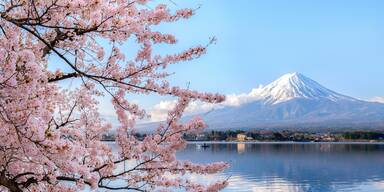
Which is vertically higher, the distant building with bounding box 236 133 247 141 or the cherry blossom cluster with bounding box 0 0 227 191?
the distant building with bounding box 236 133 247 141

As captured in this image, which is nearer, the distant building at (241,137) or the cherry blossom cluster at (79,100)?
the cherry blossom cluster at (79,100)

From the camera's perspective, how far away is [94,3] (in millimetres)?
3168

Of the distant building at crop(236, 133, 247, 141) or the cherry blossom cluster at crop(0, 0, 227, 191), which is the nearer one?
the cherry blossom cluster at crop(0, 0, 227, 191)

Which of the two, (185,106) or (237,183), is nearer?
(185,106)

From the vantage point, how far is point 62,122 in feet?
16.2

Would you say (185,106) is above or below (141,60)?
below

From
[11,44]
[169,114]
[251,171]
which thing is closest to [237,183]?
[251,171]

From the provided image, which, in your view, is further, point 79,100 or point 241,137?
point 241,137

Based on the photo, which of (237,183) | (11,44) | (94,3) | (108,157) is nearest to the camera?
(11,44)

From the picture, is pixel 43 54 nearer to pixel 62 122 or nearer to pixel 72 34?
pixel 72 34

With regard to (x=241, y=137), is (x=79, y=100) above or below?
below

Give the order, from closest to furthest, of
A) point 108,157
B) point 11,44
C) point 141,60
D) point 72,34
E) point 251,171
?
point 11,44, point 72,34, point 141,60, point 108,157, point 251,171

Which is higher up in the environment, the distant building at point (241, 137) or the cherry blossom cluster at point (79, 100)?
the distant building at point (241, 137)

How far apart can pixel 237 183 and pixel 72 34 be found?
126 ft
